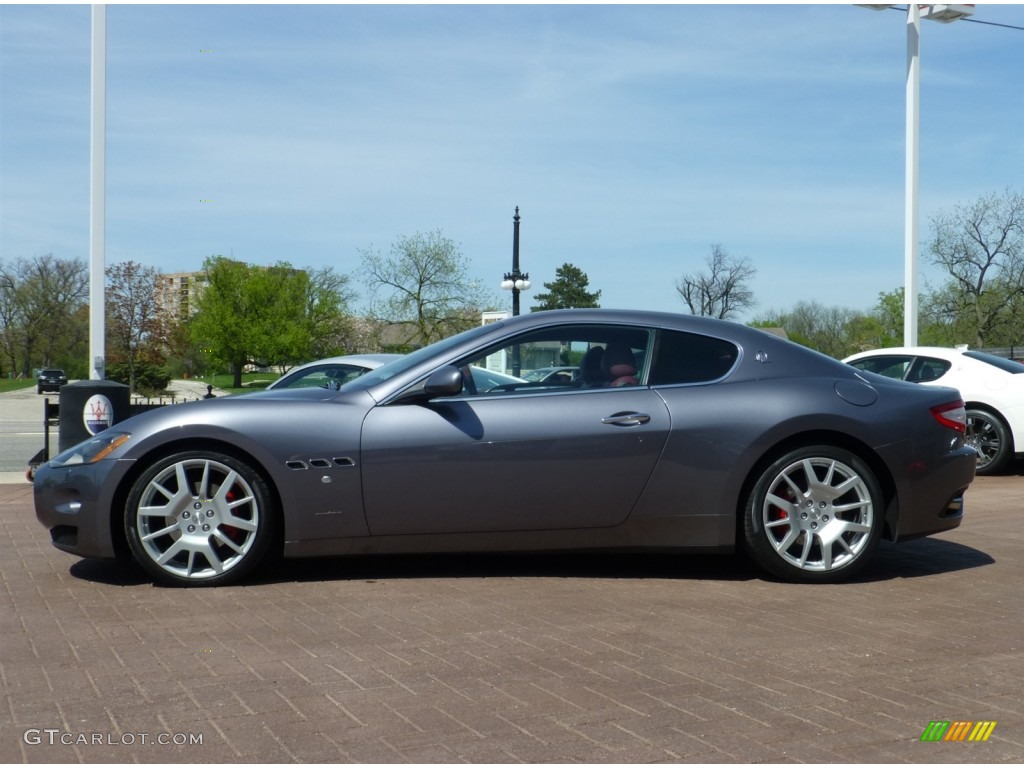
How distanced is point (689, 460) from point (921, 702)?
6.50 ft

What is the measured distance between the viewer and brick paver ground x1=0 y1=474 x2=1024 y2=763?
125 inches

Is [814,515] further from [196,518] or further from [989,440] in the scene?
[989,440]

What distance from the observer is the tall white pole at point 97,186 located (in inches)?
420

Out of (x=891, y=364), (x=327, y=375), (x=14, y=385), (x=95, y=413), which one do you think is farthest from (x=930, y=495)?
(x=14, y=385)

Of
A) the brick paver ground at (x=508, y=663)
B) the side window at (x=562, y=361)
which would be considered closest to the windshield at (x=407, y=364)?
the side window at (x=562, y=361)

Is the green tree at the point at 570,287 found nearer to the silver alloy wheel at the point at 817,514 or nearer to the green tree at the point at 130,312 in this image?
the green tree at the point at 130,312

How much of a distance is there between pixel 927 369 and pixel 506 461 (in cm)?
758

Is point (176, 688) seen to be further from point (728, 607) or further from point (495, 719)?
point (728, 607)

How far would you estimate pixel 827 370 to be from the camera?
5688 mm

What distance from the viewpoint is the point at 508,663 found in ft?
13.1

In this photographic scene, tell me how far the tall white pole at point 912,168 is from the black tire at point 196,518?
44.8 ft

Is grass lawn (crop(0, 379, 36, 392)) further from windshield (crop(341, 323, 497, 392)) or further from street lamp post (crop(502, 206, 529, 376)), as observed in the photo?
windshield (crop(341, 323, 497, 392))

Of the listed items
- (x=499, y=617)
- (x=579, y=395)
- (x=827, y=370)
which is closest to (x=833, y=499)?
(x=827, y=370)

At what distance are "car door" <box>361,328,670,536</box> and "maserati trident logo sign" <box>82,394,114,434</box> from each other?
524 centimetres
